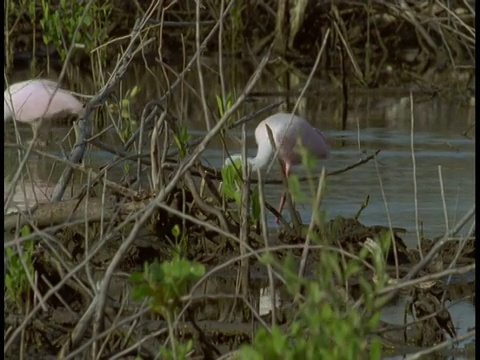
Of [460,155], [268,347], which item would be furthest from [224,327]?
[460,155]

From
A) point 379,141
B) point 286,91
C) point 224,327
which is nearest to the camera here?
point 224,327

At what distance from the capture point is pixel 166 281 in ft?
7.87

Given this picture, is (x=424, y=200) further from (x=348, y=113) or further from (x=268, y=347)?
(x=268, y=347)

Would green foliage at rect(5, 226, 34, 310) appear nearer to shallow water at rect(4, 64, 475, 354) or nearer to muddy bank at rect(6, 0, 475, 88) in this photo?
shallow water at rect(4, 64, 475, 354)

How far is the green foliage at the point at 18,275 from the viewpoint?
3.40 metres

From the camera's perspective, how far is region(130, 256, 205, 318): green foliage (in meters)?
2.38

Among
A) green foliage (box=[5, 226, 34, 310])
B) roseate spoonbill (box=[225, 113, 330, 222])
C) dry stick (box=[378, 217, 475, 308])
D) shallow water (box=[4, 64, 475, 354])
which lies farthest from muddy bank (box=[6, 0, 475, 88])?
dry stick (box=[378, 217, 475, 308])

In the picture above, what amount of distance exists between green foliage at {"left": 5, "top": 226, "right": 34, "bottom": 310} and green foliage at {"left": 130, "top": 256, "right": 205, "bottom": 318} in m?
0.89

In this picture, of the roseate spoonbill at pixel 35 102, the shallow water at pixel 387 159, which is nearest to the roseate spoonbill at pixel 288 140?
the shallow water at pixel 387 159

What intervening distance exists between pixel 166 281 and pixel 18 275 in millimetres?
1097

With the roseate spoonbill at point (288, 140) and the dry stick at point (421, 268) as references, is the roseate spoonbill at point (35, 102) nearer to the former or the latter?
the roseate spoonbill at point (288, 140)

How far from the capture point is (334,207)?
5816 millimetres

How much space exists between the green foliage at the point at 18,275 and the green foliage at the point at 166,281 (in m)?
0.89

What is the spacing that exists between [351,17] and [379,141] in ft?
14.2
